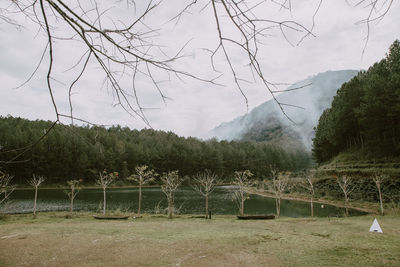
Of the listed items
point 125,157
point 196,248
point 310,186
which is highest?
point 125,157

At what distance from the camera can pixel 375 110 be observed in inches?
1065

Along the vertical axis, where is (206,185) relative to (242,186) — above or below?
above

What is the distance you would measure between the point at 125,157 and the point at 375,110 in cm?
5184

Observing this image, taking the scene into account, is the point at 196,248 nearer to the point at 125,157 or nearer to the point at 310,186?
the point at 310,186

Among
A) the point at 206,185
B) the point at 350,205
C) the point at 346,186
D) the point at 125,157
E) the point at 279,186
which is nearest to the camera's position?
the point at 206,185

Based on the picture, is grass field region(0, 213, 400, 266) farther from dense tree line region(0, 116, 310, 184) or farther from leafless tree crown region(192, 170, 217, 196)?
dense tree line region(0, 116, 310, 184)

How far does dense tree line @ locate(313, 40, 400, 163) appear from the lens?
25797mm

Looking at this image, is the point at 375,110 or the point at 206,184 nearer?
the point at 206,184

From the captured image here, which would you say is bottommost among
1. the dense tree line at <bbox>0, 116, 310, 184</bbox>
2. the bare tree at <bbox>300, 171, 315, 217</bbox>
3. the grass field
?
the grass field

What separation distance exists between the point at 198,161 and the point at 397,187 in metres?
53.2

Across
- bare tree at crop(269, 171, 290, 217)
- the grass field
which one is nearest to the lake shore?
bare tree at crop(269, 171, 290, 217)

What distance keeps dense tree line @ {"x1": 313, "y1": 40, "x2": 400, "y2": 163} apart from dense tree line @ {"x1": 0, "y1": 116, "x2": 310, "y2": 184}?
2279cm

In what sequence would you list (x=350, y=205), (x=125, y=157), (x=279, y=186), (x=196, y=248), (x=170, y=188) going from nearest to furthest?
(x=196, y=248), (x=170, y=188), (x=279, y=186), (x=350, y=205), (x=125, y=157)

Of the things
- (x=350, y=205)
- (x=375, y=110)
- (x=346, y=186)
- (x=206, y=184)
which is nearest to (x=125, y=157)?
(x=206, y=184)
